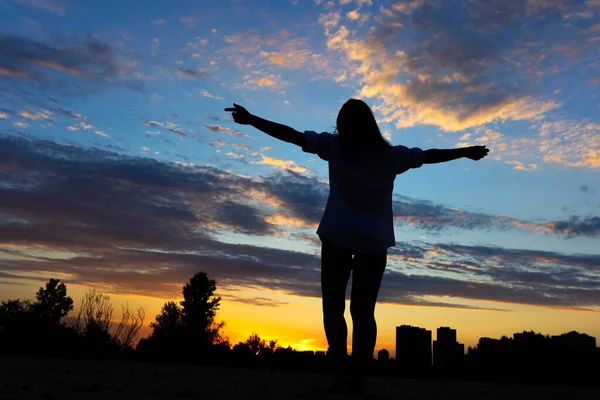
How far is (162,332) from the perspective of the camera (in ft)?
125

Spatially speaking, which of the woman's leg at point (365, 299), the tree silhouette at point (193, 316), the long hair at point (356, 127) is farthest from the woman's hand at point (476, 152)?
the tree silhouette at point (193, 316)

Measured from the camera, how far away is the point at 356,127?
12.0 ft

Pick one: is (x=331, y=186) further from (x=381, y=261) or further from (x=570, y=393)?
(x=570, y=393)

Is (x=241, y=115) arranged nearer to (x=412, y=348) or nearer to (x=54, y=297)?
(x=412, y=348)

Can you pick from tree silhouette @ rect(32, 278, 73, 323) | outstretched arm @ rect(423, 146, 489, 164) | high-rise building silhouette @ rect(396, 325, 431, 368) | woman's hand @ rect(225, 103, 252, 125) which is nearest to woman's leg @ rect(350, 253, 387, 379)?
outstretched arm @ rect(423, 146, 489, 164)

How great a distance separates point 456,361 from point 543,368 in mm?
1316

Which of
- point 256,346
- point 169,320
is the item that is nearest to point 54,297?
point 169,320

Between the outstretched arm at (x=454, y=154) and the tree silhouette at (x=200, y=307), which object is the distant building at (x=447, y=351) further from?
the tree silhouette at (x=200, y=307)

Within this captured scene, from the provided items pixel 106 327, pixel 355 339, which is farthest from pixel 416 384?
pixel 106 327

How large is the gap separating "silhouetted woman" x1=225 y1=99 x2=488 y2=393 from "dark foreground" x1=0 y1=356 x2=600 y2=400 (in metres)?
0.37

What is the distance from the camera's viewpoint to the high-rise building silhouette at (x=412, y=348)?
6848 mm

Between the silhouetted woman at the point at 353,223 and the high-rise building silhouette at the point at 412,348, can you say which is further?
the high-rise building silhouette at the point at 412,348

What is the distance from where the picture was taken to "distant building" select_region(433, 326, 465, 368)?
7336mm

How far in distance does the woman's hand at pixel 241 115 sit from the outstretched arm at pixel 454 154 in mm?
1498
